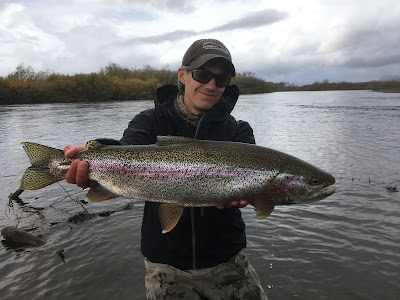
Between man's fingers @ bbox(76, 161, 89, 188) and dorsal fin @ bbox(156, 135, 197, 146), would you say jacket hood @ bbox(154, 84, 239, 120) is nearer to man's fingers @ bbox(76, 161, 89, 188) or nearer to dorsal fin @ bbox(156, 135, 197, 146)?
dorsal fin @ bbox(156, 135, 197, 146)

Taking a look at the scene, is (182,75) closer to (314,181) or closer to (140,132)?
(140,132)

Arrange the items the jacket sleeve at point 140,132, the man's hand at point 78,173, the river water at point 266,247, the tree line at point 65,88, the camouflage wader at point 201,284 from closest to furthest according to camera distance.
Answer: the man's hand at point 78,173
the camouflage wader at point 201,284
the jacket sleeve at point 140,132
the river water at point 266,247
the tree line at point 65,88

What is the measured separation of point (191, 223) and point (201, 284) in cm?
55

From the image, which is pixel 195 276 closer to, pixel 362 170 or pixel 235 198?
pixel 235 198

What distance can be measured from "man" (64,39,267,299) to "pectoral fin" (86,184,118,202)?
0.08 m

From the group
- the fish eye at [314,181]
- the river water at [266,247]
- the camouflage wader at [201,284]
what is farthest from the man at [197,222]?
the river water at [266,247]

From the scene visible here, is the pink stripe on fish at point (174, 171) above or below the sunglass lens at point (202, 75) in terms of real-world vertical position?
below

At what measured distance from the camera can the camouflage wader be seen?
263cm

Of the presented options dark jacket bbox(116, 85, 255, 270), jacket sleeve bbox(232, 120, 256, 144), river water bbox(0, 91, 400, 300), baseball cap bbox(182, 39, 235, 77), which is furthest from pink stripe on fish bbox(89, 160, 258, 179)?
river water bbox(0, 91, 400, 300)

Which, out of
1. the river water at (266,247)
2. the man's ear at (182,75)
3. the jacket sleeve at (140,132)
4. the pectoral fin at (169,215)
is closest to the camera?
the pectoral fin at (169,215)

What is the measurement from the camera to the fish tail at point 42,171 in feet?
8.75

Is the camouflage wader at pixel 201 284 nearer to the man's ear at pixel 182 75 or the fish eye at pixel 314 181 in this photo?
the fish eye at pixel 314 181

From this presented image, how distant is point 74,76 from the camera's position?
66125 millimetres

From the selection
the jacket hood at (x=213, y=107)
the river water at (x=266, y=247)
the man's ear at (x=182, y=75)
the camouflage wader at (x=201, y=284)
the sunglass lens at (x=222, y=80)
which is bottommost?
the river water at (x=266, y=247)
